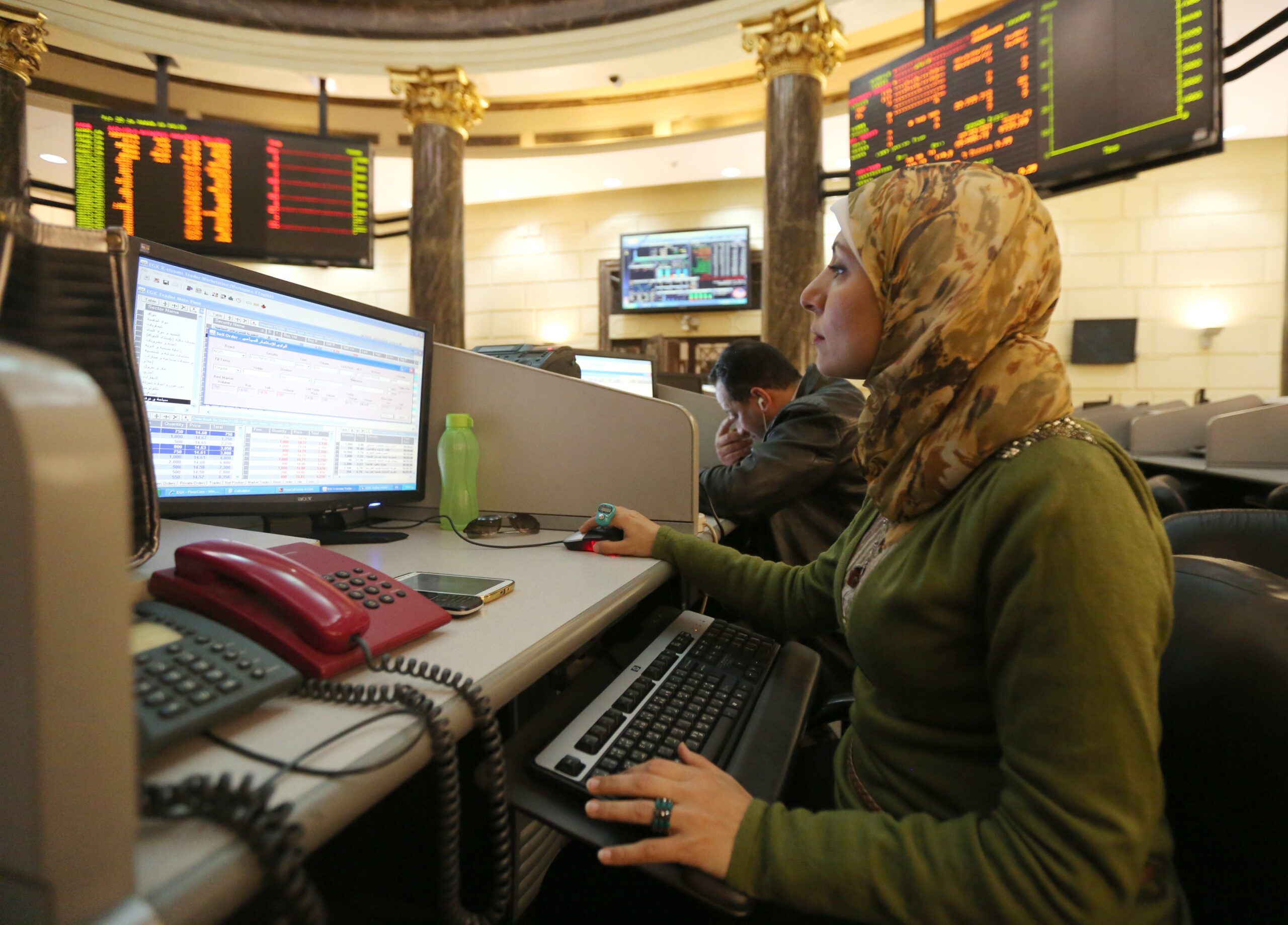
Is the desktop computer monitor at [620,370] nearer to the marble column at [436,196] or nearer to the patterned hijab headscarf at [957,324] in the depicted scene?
the patterned hijab headscarf at [957,324]

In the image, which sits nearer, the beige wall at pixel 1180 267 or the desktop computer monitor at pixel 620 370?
the desktop computer monitor at pixel 620 370

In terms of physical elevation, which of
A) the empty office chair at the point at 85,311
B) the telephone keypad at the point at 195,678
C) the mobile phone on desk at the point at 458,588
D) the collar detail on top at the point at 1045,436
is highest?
the empty office chair at the point at 85,311

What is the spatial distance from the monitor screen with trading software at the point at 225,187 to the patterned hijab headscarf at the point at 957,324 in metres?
3.77

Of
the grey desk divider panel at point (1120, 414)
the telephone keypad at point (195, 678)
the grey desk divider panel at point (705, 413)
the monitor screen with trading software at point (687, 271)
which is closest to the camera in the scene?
the telephone keypad at point (195, 678)

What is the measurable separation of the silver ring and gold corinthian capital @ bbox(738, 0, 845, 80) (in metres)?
3.88

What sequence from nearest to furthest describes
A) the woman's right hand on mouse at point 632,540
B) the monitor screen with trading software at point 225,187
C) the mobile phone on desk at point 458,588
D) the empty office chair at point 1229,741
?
the empty office chair at point 1229,741 < the mobile phone on desk at point 458,588 < the woman's right hand on mouse at point 632,540 < the monitor screen with trading software at point 225,187

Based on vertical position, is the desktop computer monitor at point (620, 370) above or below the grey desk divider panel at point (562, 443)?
above

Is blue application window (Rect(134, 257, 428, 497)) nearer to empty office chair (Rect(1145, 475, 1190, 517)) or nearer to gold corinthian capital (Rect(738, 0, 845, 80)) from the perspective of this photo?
empty office chair (Rect(1145, 475, 1190, 517))

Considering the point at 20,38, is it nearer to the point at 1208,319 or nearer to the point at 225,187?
the point at 225,187

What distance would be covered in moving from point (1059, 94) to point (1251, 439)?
1.62 m

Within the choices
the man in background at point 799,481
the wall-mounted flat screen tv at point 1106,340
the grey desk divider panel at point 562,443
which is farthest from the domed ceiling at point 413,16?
the wall-mounted flat screen tv at point 1106,340

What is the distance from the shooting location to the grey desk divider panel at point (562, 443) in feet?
4.31

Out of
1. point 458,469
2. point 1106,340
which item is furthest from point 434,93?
point 1106,340

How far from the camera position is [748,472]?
1700 millimetres
